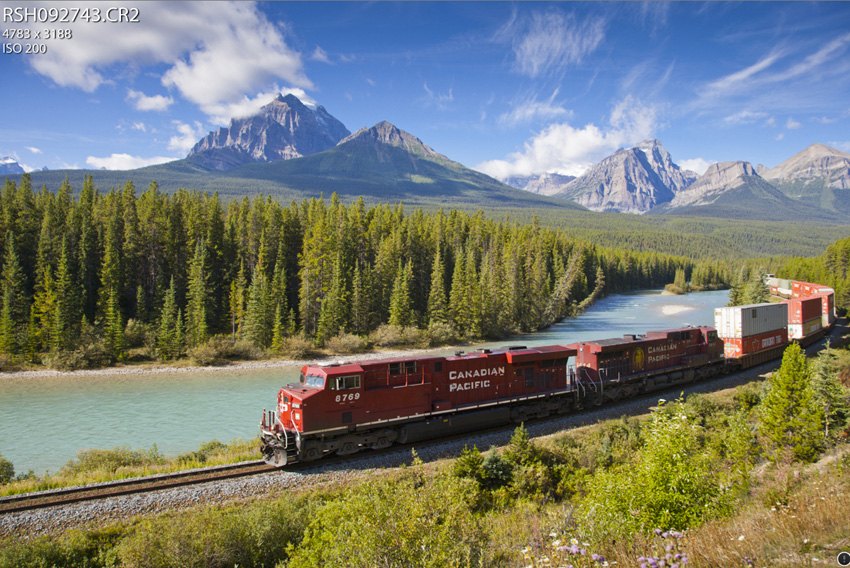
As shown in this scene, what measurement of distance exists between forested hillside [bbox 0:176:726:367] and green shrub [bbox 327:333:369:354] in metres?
1.52

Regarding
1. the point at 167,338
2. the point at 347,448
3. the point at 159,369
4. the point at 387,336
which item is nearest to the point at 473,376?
the point at 347,448

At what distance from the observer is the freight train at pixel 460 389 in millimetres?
19016

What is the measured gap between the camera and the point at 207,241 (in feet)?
218

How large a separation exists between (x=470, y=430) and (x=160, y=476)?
13784 mm

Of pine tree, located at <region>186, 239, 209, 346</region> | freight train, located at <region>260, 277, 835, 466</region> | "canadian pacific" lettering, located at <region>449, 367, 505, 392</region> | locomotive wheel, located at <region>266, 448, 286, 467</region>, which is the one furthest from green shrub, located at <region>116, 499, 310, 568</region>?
pine tree, located at <region>186, 239, 209, 346</region>

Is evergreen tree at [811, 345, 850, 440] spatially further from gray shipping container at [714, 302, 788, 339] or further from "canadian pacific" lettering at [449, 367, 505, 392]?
"canadian pacific" lettering at [449, 367, 505, 392]

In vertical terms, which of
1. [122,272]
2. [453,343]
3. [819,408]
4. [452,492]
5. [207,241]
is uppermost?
[207,241]

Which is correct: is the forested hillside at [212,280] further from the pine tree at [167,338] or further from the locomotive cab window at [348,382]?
the locomotive cab window at [348,382]

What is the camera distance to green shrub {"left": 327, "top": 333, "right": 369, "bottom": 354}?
6059 centimetres

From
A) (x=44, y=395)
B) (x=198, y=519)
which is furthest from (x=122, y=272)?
(x=198, y=519)

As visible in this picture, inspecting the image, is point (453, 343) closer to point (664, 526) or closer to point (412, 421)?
point (412, 421)

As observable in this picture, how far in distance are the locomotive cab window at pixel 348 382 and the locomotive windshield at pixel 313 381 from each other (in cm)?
64

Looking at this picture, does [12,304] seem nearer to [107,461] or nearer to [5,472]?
[5,472]

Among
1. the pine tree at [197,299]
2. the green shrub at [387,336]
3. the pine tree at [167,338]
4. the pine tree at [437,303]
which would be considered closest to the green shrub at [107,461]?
the pine tree at [167,338]
